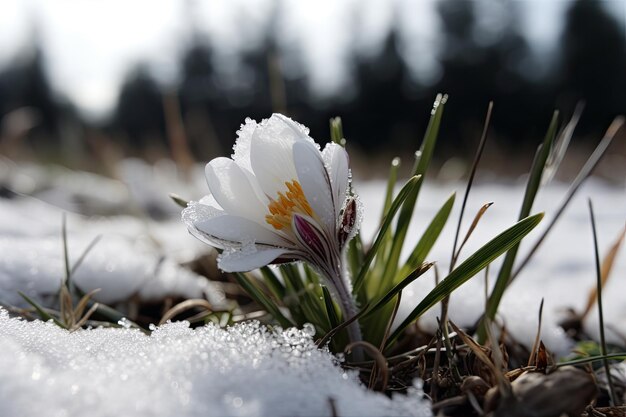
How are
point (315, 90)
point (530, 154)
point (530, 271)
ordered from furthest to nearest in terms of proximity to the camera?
point (315, 90) < point (530, 154) < point (530, 271)

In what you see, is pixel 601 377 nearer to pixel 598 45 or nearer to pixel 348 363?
pixel 348 363

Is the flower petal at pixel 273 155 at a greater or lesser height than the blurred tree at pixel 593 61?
lesser

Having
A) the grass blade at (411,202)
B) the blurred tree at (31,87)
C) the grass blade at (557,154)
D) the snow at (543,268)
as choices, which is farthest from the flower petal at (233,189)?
the blurred tree at (31,87)

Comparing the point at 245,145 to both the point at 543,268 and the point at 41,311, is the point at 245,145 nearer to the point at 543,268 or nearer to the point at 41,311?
the point at 41,311

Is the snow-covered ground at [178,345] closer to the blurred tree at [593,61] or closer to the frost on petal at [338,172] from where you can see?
the frost on petal at [338,172]

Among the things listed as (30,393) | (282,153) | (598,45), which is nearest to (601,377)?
(282,153)

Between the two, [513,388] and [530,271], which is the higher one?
[513,388]

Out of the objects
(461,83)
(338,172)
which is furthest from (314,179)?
(461,83)
